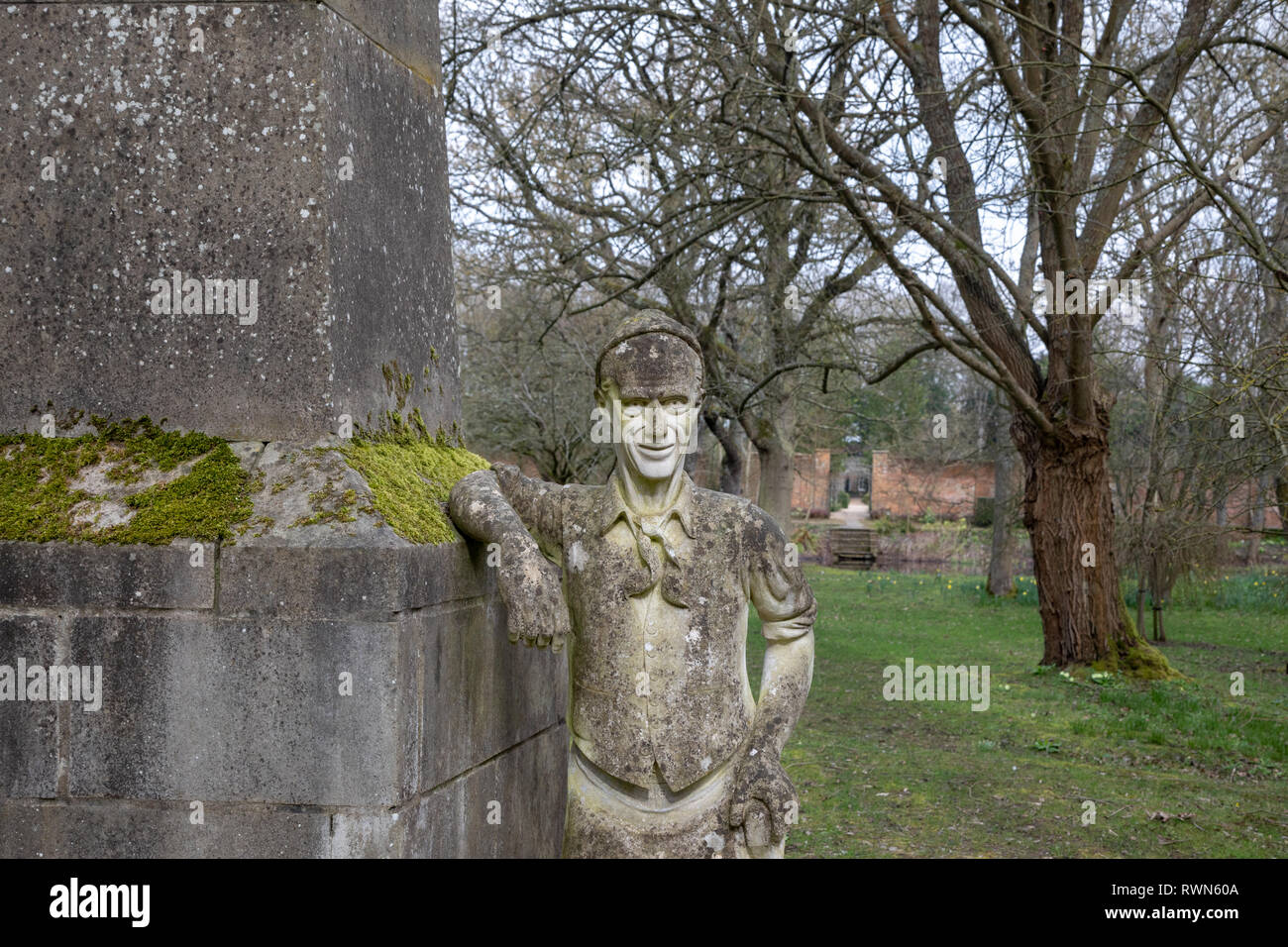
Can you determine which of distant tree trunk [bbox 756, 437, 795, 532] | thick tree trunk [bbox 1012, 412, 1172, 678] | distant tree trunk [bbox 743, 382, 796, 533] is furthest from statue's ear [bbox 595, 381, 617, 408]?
distant tree trunk [bbox 756, 437, 795, 532]

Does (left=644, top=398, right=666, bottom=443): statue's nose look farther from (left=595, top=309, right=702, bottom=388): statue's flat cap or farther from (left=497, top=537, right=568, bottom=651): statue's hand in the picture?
(left=497, top=537, right=568, bottom=651): statue's hand

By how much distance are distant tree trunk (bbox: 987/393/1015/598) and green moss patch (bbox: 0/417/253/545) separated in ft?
51.8

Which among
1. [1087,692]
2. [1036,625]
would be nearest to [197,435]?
[1087,692]

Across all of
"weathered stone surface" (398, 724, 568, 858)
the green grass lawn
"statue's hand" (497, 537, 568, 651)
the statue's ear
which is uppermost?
the statue's ear

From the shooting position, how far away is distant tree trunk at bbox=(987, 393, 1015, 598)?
59.5ft

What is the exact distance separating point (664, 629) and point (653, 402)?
58cm

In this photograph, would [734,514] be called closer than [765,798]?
No

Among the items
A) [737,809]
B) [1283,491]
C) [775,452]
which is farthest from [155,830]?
[775,452]

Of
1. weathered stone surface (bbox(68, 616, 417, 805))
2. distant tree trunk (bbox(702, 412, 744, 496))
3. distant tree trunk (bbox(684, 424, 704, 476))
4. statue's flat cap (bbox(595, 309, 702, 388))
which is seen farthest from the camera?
distant tree trunk (bbox(702, 412, 744, 496))

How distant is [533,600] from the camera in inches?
107

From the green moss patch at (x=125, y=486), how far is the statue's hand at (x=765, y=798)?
1.39 metres

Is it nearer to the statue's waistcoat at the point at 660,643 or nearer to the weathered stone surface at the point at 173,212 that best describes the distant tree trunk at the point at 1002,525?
the statue's waistcoat at the point at 660,643

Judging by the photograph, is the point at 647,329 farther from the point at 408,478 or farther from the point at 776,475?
the point at 776,475

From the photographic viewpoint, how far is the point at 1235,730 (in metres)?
9.09
